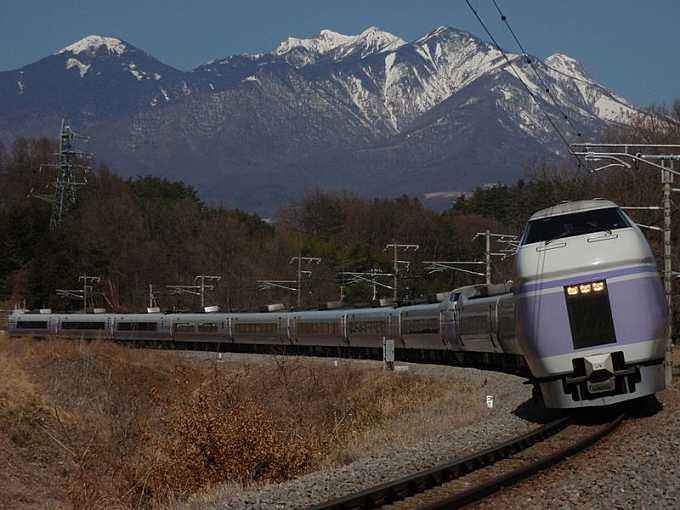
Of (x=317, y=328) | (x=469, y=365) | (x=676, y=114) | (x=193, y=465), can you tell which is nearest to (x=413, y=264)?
(x=676, y=114)

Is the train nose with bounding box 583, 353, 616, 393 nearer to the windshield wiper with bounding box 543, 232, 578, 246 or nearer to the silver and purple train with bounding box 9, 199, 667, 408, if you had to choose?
the silver and purple train with bounding box 9, 199, 667, 408

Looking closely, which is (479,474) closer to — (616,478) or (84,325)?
(616,478)

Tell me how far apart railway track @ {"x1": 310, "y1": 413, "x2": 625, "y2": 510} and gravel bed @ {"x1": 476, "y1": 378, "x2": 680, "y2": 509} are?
0.18m

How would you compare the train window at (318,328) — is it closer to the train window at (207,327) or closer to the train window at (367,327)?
the train window at (367,327)

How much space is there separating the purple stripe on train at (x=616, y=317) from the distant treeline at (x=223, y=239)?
55.8 metres

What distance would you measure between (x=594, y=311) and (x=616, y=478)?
525 centimetres

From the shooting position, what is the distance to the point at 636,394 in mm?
20484

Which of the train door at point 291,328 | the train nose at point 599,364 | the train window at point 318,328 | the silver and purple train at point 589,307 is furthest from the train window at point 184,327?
the train nose at point 599,364

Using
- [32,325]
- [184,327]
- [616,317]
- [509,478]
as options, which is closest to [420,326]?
[184,327]

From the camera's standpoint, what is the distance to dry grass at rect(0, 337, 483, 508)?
23203 mm

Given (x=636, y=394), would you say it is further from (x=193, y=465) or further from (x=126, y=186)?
(x=126, y=186)

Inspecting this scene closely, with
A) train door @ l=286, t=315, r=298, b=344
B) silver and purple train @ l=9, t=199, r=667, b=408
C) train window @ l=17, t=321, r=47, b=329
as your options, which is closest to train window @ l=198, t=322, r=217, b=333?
train door @ l=286, t=315, r=298, b=344

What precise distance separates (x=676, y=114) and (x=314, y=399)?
178 feet

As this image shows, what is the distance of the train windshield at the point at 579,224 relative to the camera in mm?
20906
